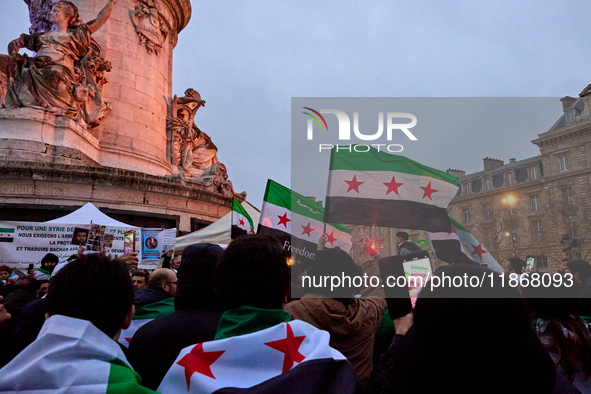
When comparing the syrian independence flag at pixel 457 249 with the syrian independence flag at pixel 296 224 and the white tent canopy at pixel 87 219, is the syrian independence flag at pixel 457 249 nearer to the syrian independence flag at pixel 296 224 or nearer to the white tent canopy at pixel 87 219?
the syrian independence flag at pixel 296 224

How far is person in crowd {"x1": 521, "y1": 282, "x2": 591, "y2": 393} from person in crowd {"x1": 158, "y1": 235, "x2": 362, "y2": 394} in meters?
1.41

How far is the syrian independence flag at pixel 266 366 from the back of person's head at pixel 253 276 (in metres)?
0.24

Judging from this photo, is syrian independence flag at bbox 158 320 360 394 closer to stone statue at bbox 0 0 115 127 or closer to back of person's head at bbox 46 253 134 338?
back of person's head at bbox 46 253 134 338

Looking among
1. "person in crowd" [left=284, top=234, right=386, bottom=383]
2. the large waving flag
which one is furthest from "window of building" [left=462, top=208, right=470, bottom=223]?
the large waving flag

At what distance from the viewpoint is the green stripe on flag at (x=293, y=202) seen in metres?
6.48

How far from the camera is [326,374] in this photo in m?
1.91

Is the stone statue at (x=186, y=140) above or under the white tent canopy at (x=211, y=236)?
above

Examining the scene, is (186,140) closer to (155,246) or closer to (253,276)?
(155,246)

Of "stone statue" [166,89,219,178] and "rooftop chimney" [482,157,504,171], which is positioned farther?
"stone statue" [166,89,219,178]

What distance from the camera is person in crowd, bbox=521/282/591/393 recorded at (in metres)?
2.58

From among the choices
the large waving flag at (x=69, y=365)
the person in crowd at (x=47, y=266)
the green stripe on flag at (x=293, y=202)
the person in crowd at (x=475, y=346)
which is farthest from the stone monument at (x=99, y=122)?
the person in crowd at (x=475, y=346)

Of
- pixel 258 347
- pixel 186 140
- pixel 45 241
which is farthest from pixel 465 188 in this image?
pixel 186 140

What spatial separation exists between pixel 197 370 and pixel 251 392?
0.29 metres

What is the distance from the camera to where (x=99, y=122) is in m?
15.5
